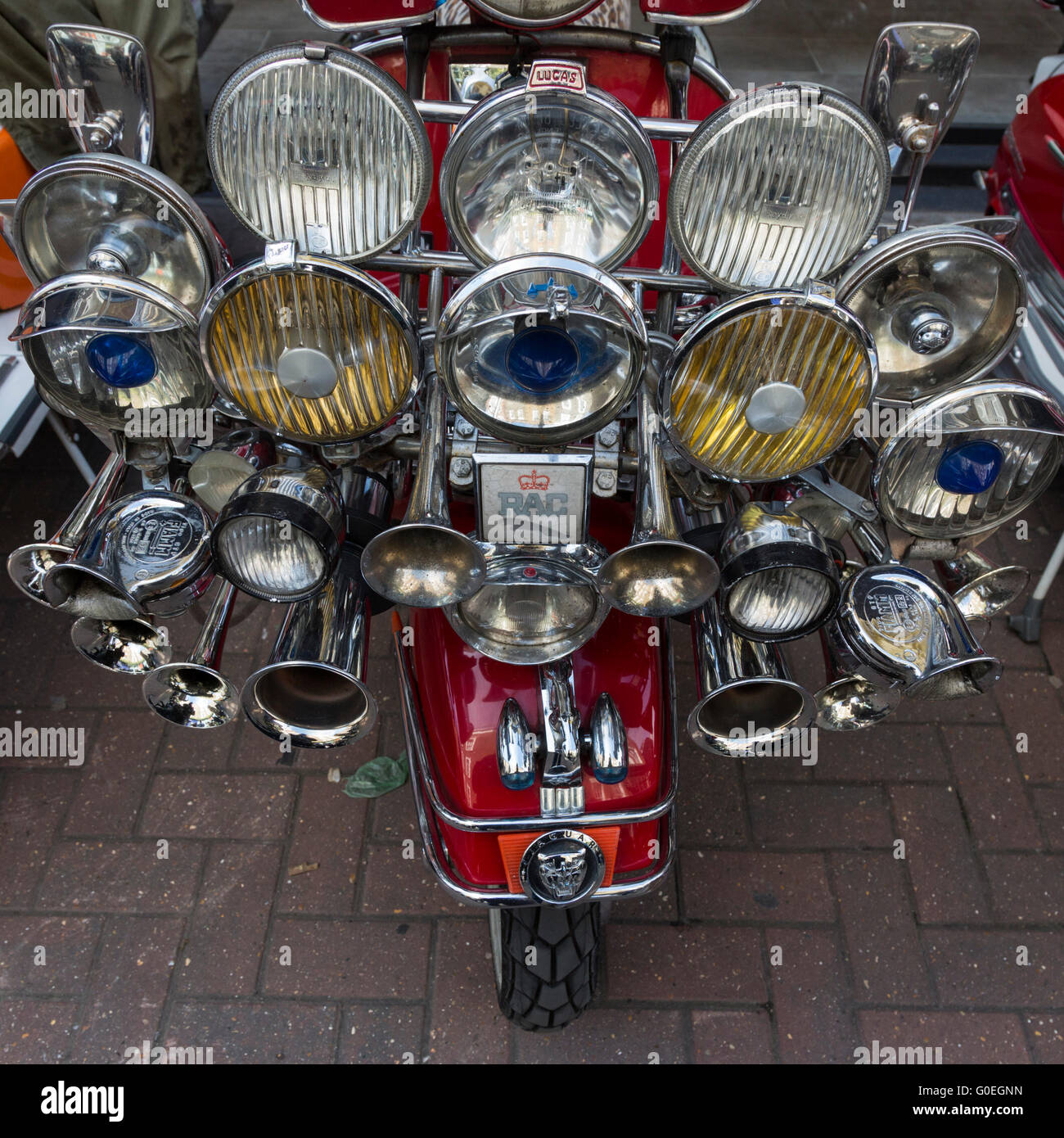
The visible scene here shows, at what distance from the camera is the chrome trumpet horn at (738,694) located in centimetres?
135

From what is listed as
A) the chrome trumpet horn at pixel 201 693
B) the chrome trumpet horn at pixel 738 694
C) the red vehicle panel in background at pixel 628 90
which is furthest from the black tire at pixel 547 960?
the red vehicle panel in background at pixel 628 90

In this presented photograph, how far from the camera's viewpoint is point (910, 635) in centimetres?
134

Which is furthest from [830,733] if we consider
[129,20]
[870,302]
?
[129,20]

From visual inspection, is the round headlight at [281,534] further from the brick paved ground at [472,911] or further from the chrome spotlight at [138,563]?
the brick paved ground at [472,911]

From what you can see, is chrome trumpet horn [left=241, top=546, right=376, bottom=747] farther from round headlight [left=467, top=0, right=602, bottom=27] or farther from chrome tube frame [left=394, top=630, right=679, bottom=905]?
round headlight [left=467, top=0, right=602, bottom=27]

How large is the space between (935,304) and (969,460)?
0.78 feet

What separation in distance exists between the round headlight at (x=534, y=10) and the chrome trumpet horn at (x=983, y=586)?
43.0 inches

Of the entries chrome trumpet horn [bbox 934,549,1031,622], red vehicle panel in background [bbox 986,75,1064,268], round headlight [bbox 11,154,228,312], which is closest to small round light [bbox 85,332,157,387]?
round headlight [bbox 11,154,228,312]

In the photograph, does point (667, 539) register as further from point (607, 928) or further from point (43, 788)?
point (43, 788)

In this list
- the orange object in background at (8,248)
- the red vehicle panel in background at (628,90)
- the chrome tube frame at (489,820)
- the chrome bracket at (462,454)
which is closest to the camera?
the chrome bracket at (462,454)

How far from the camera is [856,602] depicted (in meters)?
1.36

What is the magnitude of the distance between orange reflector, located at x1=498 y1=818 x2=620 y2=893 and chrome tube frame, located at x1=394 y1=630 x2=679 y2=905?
23mm

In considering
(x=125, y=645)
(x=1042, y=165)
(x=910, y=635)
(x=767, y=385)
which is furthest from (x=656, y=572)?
(x=1042, y=165)
